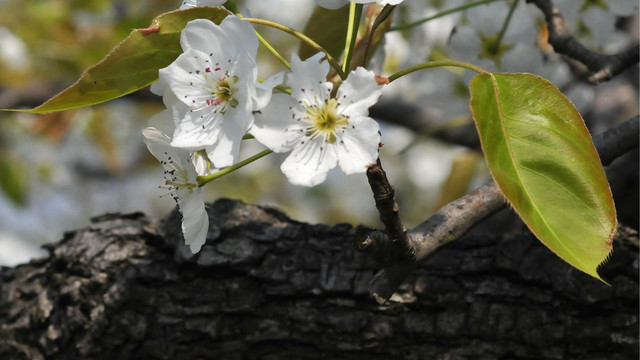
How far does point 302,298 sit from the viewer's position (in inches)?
41.0

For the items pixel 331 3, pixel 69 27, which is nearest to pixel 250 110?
pixel 331 3

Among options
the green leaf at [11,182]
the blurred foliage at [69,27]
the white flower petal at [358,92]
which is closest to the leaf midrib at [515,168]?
the white flower petal at [358,92]

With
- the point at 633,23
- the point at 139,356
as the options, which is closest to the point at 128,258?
the point at 139,356

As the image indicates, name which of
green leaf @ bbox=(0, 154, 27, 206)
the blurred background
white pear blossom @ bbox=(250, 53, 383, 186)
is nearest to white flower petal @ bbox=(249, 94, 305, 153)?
white pear blossom @ bbox=(250, 53, 383, 186)

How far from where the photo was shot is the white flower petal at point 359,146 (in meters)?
0.66

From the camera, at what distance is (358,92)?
0.69 m

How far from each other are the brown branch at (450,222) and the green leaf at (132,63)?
29 cm

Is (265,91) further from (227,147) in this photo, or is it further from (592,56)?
(592,56)

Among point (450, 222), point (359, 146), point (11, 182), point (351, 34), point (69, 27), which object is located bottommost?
point (450, 222)

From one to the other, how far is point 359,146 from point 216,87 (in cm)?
18

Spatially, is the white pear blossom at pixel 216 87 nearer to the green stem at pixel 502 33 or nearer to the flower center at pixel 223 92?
the flower center at pixel 223 92

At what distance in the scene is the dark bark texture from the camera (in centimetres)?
101

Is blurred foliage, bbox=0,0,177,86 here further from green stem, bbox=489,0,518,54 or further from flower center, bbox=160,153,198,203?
flower center, bbox=160,153,198,203

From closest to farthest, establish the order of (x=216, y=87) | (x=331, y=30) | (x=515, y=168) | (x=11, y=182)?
(x=515, y=168) < (x=216, y=87) < (x=331, y=30) < (x=11, y=182)
